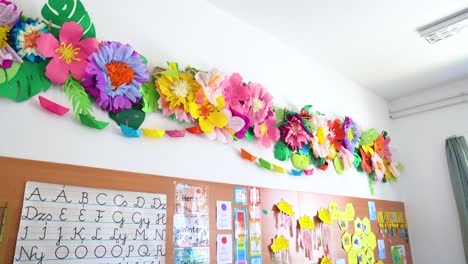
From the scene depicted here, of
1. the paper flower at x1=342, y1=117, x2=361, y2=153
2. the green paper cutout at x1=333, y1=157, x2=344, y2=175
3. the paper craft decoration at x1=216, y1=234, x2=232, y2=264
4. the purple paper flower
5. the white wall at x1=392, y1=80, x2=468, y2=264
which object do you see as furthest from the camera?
the white wall at x1=392, y1=80, x2=468, y2=264

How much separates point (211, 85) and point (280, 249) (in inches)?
33.9

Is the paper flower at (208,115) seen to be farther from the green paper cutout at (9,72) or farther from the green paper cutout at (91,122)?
the green paper cutout at (9,72)

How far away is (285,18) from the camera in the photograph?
197 cm

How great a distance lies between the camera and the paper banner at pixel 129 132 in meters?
1.26

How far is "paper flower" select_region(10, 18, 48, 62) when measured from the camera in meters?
1.05

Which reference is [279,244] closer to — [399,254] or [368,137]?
[368,137]

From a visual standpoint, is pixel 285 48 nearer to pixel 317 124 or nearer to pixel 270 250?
pixel 317 124

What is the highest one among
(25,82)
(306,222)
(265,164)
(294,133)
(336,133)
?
(336,133)

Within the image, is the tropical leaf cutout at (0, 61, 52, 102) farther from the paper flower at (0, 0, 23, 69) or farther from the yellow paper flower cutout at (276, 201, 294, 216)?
the yellow paper flower cutout at (276, 201, 294, 216)

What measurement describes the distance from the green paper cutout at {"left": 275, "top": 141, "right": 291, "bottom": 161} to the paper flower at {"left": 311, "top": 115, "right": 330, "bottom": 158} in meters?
0.24

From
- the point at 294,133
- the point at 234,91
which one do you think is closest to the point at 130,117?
the point at 234,91

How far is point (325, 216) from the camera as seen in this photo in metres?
2.05

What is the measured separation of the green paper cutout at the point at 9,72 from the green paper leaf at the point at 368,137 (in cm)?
223

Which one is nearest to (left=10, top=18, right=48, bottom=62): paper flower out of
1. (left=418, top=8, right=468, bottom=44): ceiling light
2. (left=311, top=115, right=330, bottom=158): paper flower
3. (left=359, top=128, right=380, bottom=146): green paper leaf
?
(left=311, top=115, right=330, bottom=158): paper flower
